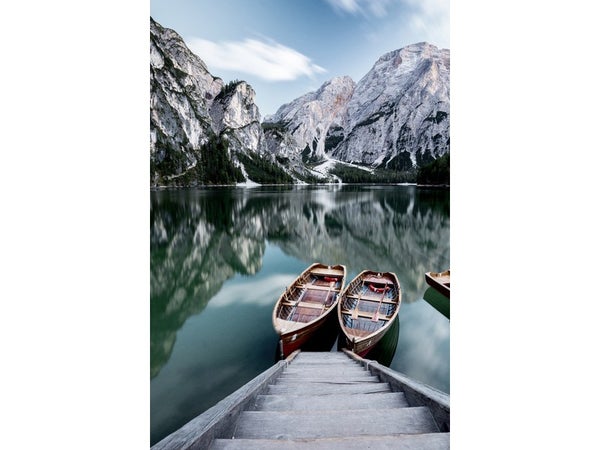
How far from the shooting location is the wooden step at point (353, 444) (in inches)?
46.5

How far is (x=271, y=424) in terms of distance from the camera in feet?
5.26

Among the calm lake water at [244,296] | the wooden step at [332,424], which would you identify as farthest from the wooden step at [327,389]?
the calm lake water at [244,296]

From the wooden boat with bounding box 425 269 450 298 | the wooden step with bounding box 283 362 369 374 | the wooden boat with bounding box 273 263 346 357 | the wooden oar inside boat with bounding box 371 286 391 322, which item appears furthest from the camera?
the wooden boat with bounding box 425 269 450 298

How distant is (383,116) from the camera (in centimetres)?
15575

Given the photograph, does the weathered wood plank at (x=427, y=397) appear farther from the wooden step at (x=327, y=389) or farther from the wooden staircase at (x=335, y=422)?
the wooden step at (x=327, y=389)

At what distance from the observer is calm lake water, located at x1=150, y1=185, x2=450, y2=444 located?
191 inches

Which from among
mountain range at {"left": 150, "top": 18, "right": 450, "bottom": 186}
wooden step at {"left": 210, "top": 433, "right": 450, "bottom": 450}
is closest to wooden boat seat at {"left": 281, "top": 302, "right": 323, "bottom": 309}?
wooden step at {"left": 210, "top": 433, "right": 450, "bottom": 450}

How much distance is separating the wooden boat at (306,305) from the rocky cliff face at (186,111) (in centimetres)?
5458

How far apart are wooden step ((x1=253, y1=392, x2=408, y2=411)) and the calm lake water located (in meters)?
2.58

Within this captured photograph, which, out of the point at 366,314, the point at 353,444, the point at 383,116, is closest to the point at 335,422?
the point at 353,444

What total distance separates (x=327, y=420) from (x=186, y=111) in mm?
90669

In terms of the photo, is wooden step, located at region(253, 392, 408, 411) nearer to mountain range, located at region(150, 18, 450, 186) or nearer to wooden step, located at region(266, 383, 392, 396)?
wooden step, located at region(266, 383, 392, 396)

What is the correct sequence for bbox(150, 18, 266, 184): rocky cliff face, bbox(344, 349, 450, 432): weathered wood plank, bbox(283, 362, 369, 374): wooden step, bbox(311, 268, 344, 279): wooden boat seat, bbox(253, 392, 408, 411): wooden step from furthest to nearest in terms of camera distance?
bbox(150, 18, 266, 184): rocky cliff face < bbox(311, 268, 344, 279): wooden boat seat < bbox(283, 362, 369, 374): wooden step < bbox(253, 392, 408, 411): wooden step < bbox(344, 349, 450, 432): weathered wood plank
